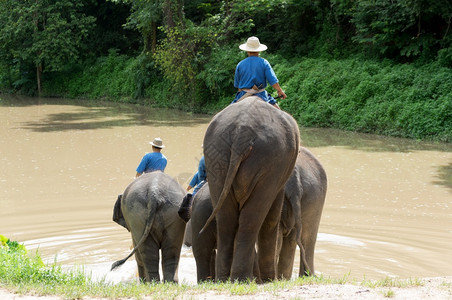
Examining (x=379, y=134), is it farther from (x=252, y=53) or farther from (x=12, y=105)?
(x=12, y=105)

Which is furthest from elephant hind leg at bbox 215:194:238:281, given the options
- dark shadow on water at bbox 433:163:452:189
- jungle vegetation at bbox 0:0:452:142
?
jungle vegetation at bbox 0:0:452:142

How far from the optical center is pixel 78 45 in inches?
1697

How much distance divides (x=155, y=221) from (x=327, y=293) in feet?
10.3

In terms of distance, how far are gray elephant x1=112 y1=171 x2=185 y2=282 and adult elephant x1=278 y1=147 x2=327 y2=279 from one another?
51.8 inches

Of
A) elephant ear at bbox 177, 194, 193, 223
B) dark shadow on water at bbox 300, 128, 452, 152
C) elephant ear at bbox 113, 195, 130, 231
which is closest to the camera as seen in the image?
elephant ear at bbox 177, 194, 193, 223

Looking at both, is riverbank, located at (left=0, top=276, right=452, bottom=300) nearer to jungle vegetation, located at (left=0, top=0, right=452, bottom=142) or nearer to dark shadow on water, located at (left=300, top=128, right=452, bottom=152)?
dark shadow on water, located at (left=300, top=128, right=452, bottom=152)

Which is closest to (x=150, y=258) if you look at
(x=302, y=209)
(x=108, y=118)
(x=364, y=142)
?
(x=302, y=209)

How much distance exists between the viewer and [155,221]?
328 inches

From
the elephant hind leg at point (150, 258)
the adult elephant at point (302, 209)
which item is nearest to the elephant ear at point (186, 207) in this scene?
the elephant hind leg at point (150, 258)

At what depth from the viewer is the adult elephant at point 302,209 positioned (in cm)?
788

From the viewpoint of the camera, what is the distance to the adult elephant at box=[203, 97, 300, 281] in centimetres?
647

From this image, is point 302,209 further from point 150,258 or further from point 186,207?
point 150,258

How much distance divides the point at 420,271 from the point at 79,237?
220 inches

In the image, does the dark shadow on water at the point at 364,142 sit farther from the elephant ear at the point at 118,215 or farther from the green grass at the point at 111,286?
the green grass at the point at 111,286
